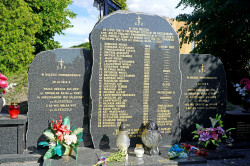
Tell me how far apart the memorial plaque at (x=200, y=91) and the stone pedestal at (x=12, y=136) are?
14.5 feet

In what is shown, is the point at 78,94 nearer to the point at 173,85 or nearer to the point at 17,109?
the point at 17,109

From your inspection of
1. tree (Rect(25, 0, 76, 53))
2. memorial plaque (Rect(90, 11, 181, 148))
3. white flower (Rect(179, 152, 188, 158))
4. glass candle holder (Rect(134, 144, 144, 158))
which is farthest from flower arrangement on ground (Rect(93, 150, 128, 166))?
tree (Rect(25, 0, 76, 53))

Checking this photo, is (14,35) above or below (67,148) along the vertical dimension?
above

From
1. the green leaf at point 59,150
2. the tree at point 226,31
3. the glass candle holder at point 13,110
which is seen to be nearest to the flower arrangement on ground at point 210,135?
the green leaf at point 59,150

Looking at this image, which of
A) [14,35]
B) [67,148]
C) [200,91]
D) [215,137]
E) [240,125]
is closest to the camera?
[67,148]

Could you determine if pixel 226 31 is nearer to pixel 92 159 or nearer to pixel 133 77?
pixel 133 77

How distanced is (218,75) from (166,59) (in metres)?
1.91

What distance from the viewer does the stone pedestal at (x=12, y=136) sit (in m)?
5.27

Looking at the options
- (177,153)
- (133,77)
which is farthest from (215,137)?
(133,77)

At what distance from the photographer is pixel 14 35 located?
12359 millimetres

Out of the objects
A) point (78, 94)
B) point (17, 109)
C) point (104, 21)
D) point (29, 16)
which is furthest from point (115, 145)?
point (29, 16)

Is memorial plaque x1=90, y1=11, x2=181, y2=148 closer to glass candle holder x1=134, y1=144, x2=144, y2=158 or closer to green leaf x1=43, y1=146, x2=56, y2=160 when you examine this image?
glass candle holder x1=134, y1=144, x2=144, y2=158

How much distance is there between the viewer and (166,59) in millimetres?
6270

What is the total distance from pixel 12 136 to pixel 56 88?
1.53 metres
